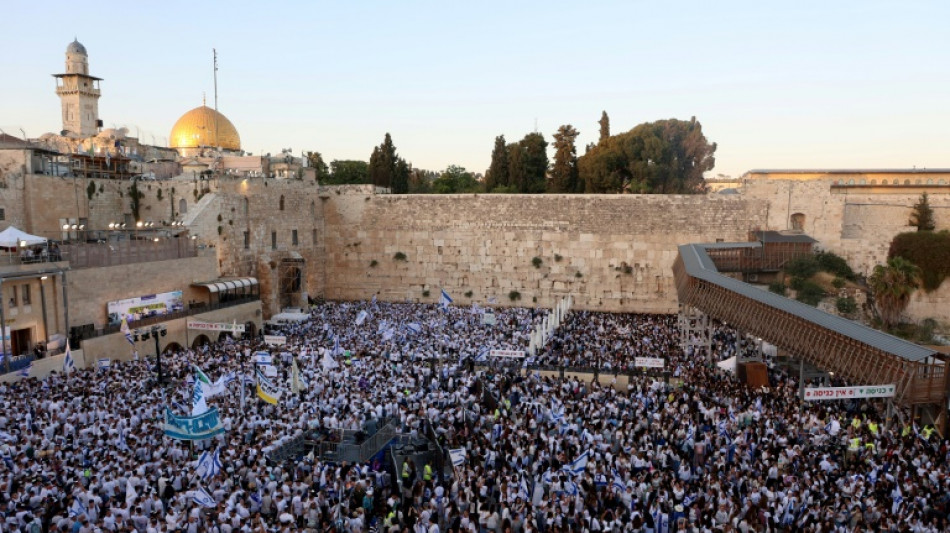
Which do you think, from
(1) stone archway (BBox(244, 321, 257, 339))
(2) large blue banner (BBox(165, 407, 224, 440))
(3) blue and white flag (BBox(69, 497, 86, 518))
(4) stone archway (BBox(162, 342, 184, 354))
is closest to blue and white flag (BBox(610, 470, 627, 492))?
(2) large blue banner (BBox(165, 407, 224, 440))

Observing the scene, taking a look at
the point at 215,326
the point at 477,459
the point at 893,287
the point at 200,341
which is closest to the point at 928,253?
the point at 893,287

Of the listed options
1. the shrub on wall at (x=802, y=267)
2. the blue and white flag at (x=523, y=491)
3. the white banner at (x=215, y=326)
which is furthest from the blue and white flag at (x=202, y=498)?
the shrub on wall at (x=802, y=267)

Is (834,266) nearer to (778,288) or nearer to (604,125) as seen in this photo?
(778,288)

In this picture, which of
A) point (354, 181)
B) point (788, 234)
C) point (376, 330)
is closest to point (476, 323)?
point (376, 330)

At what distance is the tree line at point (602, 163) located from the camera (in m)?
34.3

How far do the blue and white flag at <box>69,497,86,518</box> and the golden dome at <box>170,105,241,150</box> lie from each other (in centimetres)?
3785

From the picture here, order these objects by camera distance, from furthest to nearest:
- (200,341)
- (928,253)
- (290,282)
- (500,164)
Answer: (500,164) → (290,282) → (928,253) → (200,341)

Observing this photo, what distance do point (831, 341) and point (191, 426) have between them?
11903mm

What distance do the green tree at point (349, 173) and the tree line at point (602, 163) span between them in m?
6.35

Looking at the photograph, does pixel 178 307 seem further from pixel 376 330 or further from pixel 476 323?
pixel 476 323

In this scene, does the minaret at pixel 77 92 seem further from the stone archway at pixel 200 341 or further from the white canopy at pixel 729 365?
the white canopy at pixel 729 365

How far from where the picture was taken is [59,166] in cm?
2575

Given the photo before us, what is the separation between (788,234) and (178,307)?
24328 mm

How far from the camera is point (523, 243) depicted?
3095cm
